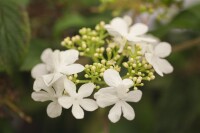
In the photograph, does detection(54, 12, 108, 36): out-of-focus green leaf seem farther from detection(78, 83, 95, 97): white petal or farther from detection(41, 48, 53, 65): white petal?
detection(78, 83, 95, 97): white petal

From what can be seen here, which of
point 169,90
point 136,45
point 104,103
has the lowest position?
point 104,103

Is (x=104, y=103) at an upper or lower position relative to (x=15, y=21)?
lower

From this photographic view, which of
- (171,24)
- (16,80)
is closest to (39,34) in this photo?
(16,80)

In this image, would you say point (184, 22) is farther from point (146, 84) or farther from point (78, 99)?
point (78, 99)

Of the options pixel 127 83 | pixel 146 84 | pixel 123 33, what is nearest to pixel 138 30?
pixel 123 33

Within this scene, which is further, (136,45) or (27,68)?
(27,68)

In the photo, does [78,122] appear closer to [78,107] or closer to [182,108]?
[182,108]

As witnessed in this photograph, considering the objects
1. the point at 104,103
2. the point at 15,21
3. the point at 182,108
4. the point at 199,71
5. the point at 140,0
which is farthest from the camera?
the point at 199,71

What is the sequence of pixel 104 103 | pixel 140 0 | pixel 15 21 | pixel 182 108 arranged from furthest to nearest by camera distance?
pixel 182 108, pixel 140 0, pixel 15 21, pixel 104 103
